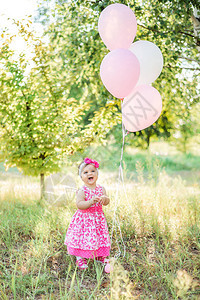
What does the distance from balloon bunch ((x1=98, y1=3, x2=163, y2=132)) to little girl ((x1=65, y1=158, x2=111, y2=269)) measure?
65 cm

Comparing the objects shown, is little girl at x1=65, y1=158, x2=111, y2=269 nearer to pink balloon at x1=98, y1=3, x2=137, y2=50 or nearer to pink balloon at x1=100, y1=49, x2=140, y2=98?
pink balloon at x1=100, y1=49, x2=140, y2=98

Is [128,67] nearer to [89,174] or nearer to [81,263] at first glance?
[89,174]

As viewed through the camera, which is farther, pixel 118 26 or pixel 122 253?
pixel 122 253

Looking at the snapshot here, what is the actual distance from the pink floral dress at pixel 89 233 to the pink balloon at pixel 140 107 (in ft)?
2.35

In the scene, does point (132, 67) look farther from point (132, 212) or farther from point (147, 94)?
point (132, 212)

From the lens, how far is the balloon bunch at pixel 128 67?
2633 millimetres

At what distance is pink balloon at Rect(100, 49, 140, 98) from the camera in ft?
8.52

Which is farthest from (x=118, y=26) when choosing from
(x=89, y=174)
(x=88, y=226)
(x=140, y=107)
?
(x=88, y=226)

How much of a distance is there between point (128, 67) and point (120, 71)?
76 millimetres

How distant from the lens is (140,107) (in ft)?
9.31

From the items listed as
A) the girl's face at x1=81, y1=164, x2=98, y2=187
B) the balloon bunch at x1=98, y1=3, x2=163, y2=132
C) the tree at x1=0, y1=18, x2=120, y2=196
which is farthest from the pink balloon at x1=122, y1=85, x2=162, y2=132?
the tree at x1=0, y1=18, x2=120, y2=196

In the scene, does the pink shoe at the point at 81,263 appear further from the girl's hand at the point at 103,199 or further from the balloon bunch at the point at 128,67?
the balloon bunch at the point at 128,67

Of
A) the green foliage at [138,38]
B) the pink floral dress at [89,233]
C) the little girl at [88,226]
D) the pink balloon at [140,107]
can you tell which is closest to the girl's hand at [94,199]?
the little girl at [88,226]

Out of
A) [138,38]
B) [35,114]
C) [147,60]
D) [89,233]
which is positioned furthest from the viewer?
[138,38]
